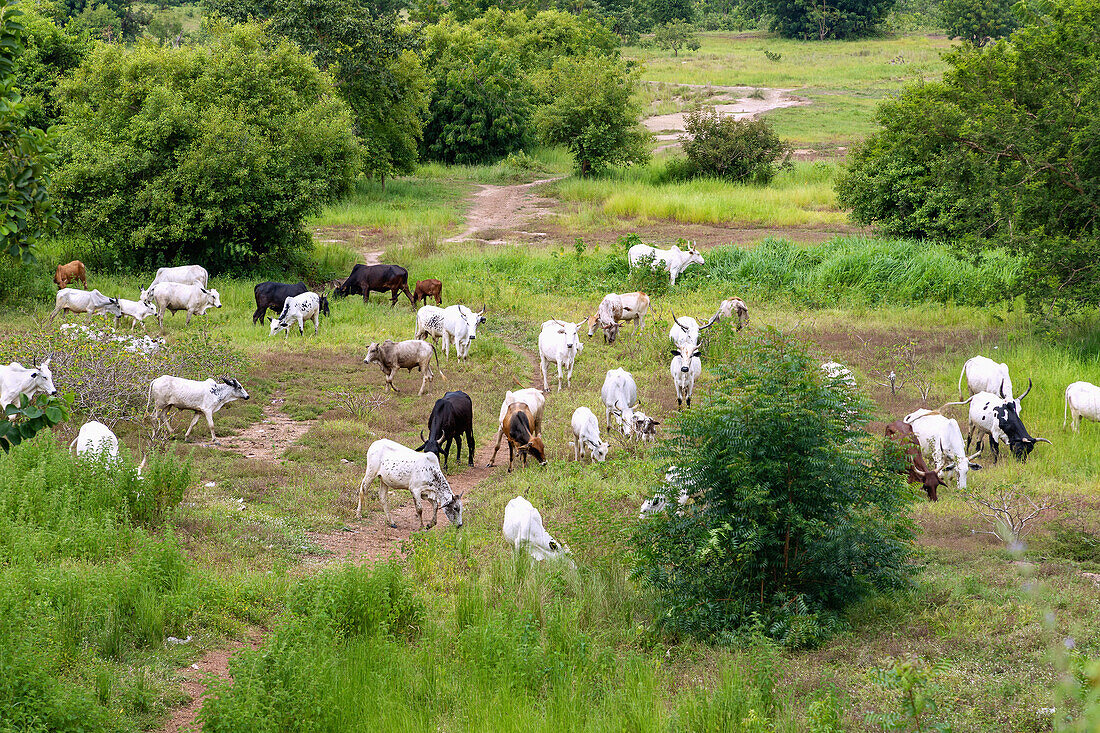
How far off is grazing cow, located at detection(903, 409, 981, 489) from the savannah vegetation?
0.35m

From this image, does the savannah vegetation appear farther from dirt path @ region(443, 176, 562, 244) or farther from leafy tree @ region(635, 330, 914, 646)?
dirt path @ region(443, 176, 562, 244)

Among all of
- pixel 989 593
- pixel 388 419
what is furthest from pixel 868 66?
pixel 989 593

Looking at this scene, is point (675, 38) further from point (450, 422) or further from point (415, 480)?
point (415, 480)

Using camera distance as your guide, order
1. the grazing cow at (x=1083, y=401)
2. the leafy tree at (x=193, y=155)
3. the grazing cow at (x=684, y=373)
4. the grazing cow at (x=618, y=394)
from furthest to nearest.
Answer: the leafy tree at (x=193, y=155)
the grazing cow at (x=684, y=373)
the grazing cow at (x=618, y=394)
the grazing cow at (x=1083, y=401)

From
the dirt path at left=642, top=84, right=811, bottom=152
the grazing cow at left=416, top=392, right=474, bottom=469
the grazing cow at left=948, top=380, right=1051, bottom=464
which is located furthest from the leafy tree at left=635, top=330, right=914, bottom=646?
the dirt path at left=642, top=84, right=811, bottom=152

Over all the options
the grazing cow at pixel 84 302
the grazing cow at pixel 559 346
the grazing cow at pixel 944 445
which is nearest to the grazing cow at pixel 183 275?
the grazing cow at pixel 84 302

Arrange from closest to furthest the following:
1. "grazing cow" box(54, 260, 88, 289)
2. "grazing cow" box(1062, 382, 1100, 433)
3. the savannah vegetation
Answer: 1. the savannah vegetation
2. "grazing cow" box(1062, 382, 1100, 433)
3. "grazing cow" box(54, 260, 88, 289)

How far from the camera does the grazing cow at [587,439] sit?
1243 centimetres

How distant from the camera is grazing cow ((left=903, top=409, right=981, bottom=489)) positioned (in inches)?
458

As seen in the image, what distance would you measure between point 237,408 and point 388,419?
217cm

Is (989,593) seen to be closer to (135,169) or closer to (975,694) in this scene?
(975,694)

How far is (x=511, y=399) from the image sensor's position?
1286 centimetres

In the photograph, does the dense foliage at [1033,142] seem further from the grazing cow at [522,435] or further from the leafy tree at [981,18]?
the leafy tree at [981,18]

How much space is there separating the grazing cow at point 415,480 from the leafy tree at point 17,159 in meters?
5.50
